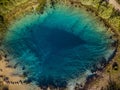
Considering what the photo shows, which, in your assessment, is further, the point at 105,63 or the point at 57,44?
the point at 57,44

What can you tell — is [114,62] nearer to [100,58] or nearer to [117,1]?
[100,58]

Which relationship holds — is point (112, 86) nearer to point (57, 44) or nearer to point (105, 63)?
point (105, 63)

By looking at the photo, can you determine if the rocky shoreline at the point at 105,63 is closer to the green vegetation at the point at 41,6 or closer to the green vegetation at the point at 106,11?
the green vegetation at the point at 106,11

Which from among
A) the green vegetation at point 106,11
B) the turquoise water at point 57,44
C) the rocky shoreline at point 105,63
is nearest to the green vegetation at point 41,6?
the turquoise water at point 57,44

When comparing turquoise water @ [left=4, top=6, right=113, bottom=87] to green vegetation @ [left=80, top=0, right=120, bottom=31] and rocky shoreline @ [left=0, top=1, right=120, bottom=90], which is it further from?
green vegetation @ [left=80, top=0, right=120, bottom=31]

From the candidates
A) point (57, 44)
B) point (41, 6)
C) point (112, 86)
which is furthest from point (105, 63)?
point (41, 6)

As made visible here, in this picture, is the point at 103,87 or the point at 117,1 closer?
the point at 103,87

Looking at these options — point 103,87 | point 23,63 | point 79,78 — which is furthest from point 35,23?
point 103,87

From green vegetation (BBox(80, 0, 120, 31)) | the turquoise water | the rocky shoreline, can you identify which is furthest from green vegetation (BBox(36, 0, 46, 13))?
green vegetation (BBox(80, 0, 120, 31))
